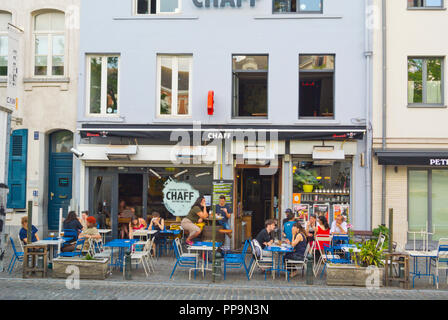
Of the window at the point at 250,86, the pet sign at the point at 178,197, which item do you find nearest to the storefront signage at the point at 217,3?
the window at the point at 250,86

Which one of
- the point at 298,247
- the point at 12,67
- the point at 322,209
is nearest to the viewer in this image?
the point at 298,247

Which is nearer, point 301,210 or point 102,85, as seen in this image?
point 301,210

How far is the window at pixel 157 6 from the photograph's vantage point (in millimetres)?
15445

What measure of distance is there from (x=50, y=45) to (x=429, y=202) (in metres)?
12.9

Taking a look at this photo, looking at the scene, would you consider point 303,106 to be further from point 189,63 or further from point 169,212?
point 169,212

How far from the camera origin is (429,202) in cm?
1462

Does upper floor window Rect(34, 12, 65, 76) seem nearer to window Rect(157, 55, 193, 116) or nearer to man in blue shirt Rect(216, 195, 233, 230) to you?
window Rect(157, 55, 193, 116)

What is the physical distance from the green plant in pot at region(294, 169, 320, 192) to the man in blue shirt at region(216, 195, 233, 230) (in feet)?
7.50

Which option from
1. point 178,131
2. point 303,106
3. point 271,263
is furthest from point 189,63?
point 271,263

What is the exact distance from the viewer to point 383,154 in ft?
46.2

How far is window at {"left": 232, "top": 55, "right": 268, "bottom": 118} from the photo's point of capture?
15.2 m

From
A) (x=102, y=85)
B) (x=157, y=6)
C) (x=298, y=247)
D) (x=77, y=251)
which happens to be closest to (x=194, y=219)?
(x=77, y=251)

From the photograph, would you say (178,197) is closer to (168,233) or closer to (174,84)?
(168,233)

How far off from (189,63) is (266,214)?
560cm
